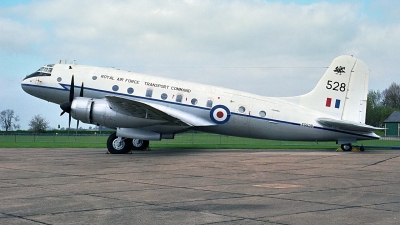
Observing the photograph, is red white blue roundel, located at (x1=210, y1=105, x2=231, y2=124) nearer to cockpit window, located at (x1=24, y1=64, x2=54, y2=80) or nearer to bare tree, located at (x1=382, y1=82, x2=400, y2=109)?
cockpit window, located at (x1=24, y1=64, x2=54, y2=80)

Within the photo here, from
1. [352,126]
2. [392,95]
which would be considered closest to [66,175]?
[352,126]

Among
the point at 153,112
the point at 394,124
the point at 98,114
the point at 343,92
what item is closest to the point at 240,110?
the point at 153,112

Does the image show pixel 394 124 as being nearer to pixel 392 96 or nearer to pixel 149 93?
pixel 392 96

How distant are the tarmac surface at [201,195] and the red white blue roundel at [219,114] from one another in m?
9.90

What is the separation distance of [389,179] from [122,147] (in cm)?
1711

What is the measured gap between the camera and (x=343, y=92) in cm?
2986

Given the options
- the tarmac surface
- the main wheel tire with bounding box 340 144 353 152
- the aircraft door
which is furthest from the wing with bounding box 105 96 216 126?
the main wheel tire with bounding box 340 144 353 152

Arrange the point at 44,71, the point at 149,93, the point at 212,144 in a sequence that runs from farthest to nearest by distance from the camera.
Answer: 1. the point at 212,144
2. the point at 44,71
3. the point at 149,93

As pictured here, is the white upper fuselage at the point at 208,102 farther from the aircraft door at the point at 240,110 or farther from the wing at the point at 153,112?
the wing at the point at 153,112

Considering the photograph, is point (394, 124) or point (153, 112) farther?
point (394, 124)

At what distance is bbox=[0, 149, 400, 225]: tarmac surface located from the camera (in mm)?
8656

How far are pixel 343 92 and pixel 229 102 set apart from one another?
24.7ft

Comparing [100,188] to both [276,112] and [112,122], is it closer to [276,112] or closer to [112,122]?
[112,122]

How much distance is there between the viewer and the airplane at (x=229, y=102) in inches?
1129
